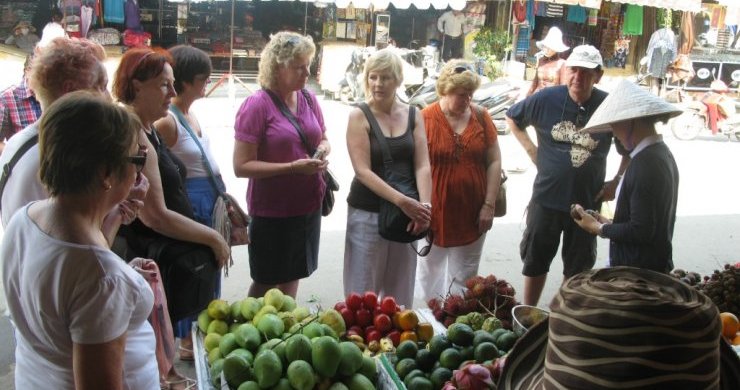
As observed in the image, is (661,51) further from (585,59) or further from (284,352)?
(284,352)

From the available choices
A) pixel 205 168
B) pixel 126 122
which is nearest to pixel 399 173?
pixel 205 168

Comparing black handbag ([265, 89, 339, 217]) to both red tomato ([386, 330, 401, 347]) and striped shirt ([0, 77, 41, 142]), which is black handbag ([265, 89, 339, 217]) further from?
striped shirt ([0, 77, 41, 142])

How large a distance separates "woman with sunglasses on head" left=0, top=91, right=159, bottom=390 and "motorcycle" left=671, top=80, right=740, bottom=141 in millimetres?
11044

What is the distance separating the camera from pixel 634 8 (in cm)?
1427

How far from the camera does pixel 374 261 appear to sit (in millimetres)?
3596

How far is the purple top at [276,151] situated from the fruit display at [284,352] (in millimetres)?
957

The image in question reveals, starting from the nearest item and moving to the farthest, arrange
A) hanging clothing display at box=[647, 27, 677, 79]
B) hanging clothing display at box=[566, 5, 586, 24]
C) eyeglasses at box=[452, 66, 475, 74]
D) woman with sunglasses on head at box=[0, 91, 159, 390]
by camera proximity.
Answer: woman with sunglasses on head at box=[0, 91, 159, 390] → eyeglasses at box=[452, 66, 475, 74] → hanging clothing display at box=[647, 27, 677, 79] → hanging clothing display at box=[566, 5, 586, 24]

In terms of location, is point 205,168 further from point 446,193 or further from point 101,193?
point 101,193

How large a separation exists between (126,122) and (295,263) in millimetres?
2006

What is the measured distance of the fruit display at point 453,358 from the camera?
2.08m

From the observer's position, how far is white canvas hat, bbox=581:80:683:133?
2.85 metres

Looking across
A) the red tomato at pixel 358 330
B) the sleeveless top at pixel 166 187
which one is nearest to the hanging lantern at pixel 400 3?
the sleeveless top at pixel 166 187

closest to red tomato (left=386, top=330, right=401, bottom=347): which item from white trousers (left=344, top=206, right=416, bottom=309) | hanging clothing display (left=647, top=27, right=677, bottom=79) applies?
white trousers (left=344, top=206, right=416, bottom=309)

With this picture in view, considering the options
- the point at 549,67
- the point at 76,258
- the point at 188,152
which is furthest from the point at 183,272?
the point at 549,67
